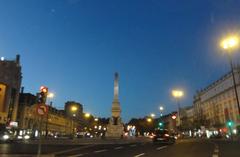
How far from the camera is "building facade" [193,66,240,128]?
3696 inches

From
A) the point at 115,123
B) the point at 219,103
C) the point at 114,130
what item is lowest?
the point at 114,130

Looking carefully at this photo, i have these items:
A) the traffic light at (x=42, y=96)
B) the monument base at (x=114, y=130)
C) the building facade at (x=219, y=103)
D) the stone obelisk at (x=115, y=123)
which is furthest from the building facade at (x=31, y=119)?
the traffic light at (x=42, y=96)

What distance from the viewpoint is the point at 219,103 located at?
108 metres

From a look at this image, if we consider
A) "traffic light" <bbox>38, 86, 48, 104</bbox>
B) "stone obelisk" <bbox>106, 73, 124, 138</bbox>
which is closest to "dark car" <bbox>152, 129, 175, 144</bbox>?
"traffic light" <bbox>38, 86, 48, 104</bbox>

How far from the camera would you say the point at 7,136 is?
55.7 meters

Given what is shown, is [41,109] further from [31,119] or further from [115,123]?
[31,119]

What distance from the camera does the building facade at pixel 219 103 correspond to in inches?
3696

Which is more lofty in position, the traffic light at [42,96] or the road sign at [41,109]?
the traffic light at [42,96]

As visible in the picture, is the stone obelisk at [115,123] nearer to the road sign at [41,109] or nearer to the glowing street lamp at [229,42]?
the glowing street lamp at [229,42]

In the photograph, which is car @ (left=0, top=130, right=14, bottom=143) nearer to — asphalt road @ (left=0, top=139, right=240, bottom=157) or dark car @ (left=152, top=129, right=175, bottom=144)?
asphalt road @ (left=0, top=139, right=240, bottom=157)

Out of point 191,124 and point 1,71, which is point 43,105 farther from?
point 191,124

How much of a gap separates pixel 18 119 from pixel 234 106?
72791 mm

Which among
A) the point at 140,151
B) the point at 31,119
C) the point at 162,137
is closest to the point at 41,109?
the point at 140,151

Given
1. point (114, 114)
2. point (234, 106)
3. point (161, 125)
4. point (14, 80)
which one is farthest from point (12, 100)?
point (234, 106)
